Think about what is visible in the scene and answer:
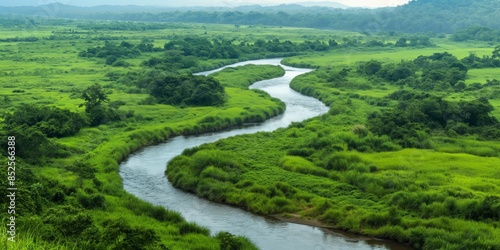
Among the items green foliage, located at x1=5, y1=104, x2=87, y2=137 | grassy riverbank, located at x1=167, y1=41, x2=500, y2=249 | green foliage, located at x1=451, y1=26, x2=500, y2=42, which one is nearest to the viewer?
grassy riverbank, located at x1=167, y1=41, x2=500, y2=249

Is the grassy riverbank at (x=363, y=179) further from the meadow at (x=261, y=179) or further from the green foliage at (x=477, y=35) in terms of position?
the green foliage at (x=477, y=35)

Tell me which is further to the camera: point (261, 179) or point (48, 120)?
point (48, 120)

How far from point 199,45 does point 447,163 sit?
76523 mm

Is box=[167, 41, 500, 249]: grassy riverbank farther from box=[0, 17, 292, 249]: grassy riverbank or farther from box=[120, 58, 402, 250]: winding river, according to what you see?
box=[0, 17, 292, 249]: grassy riverbank

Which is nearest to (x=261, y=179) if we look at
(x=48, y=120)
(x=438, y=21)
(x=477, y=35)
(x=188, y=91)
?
(x=48, y=120)

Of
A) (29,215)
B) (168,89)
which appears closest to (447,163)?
(29,215)

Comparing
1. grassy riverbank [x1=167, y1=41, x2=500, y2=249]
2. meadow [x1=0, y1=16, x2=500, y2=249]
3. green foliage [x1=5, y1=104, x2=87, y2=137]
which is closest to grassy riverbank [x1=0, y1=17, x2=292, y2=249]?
meadow [x1=0, y1=16, x2=500, y2=249]

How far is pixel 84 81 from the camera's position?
7144 centimetres

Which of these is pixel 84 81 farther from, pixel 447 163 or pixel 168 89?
pixel 447 163

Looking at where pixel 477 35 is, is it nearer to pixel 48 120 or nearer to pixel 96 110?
pixel 96 110

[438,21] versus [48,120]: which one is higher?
[438,21]

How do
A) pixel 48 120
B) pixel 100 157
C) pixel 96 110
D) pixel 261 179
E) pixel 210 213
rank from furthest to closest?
pixel 96 110 → pixel 48 120 → pixel 100 157 → pixel 261 179 → pixel 210 213

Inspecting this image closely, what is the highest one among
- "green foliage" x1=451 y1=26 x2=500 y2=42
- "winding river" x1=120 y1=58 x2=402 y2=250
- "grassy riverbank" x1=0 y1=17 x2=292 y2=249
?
"green foliage" x1=451 y1=26 x2=500 y2=42

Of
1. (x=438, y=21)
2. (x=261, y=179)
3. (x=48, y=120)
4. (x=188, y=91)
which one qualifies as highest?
(x=438, y=21)
